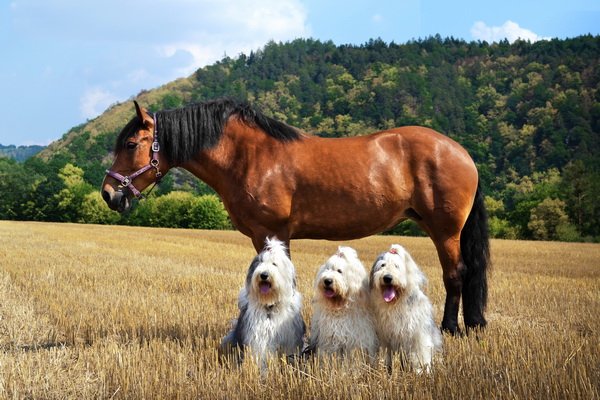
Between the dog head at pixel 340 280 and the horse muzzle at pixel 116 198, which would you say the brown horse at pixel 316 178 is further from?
the dog head at pixel 340 280

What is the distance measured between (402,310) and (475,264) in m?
1.85

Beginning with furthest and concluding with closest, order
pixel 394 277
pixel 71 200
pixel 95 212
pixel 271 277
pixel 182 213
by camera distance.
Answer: pixel 71 200 < pixel 95 212 < pixel 182 213 < pixel 271 277 < pixel 394 277

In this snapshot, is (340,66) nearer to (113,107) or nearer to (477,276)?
(113,107)

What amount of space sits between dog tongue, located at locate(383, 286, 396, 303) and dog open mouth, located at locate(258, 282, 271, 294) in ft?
3.17

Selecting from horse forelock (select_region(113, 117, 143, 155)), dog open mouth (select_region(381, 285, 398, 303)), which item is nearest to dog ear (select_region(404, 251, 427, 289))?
dog open mouth (select_region(381, 285, 398, 303))

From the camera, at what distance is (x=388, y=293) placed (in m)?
4.55

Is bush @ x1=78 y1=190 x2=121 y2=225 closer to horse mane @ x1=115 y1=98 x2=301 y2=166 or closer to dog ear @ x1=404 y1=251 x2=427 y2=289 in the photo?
horse mane @ x1=115 y1=98 x2=301 y2=166

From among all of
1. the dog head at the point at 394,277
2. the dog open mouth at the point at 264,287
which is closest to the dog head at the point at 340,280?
the dog head at the point at 394,277

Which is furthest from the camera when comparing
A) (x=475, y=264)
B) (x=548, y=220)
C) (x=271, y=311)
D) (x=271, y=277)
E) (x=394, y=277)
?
(x=548, y=220)

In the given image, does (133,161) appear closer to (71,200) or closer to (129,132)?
(129,132)

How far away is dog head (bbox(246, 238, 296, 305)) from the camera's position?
4.66 m

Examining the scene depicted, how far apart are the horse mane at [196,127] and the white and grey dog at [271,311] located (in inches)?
61.7

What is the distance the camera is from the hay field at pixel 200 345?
156 inches

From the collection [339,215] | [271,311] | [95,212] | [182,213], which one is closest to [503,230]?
[182,213]
